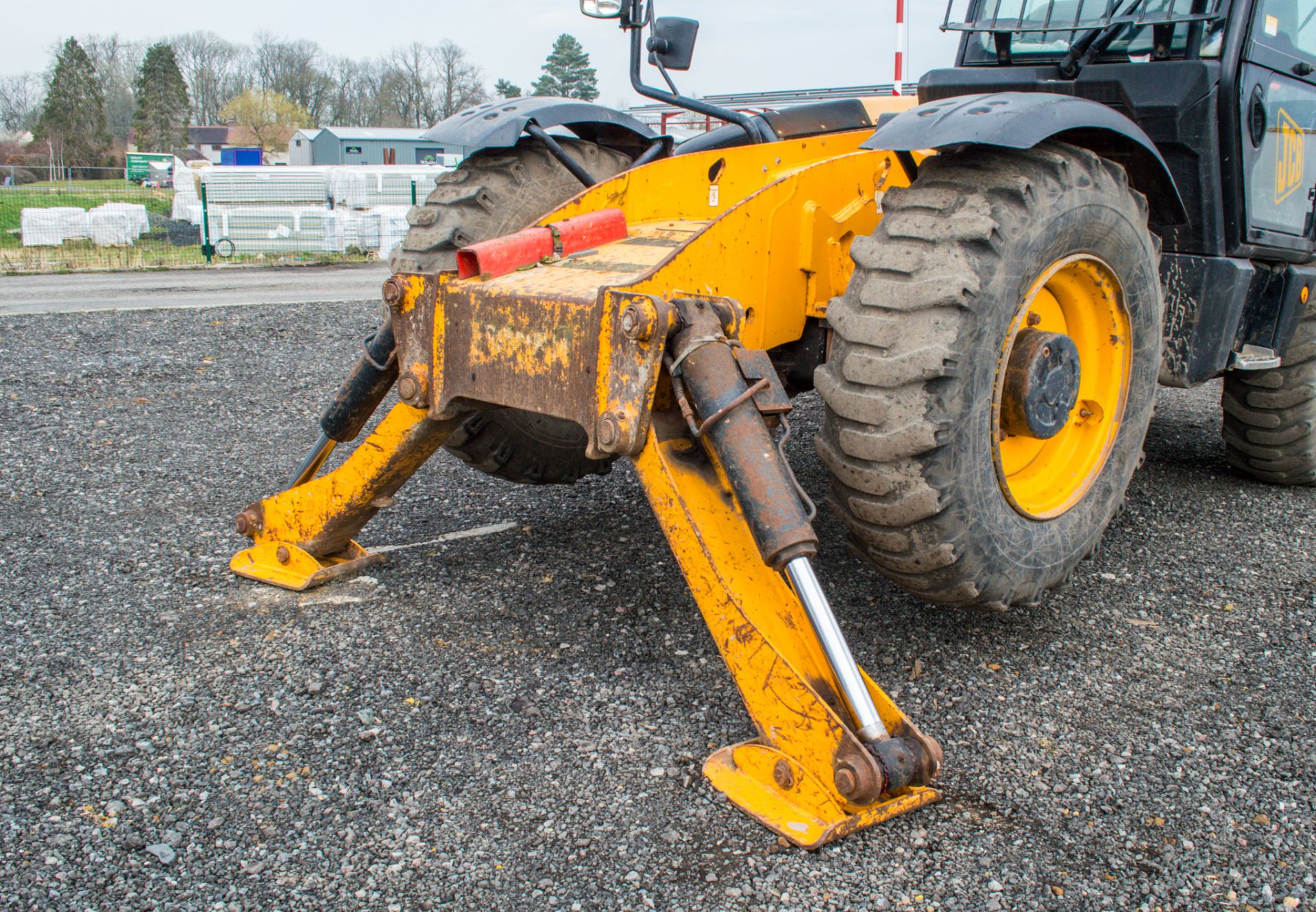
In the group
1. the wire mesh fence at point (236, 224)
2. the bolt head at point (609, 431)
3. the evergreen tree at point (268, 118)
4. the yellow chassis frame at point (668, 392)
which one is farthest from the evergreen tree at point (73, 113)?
the bolt head at point (609, 431)

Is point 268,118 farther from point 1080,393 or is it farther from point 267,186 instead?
point 1080,393

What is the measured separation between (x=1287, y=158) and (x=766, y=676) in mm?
3337

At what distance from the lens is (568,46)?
73250 millimetres

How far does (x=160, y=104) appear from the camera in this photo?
6888 cm

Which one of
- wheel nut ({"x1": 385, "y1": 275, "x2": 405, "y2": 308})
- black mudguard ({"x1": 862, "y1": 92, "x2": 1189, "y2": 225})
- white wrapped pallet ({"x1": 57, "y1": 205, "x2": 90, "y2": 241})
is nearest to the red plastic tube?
wheel nut ({"x1": 385, "y1": 275, "x2": 405, "y2": 308})

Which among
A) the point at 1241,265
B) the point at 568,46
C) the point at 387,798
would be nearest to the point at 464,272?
the point at 387,798

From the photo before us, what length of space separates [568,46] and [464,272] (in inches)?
2956

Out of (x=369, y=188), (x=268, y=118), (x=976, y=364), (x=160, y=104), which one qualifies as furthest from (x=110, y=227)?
(x=268, y=118)

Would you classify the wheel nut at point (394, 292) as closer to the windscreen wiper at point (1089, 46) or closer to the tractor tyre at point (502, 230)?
the tractor tyre at point (502, 230)

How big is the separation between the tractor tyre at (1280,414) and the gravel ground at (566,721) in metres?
0.25

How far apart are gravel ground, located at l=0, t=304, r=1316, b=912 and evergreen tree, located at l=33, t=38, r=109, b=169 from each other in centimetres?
6579

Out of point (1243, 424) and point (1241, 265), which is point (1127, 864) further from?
point (1243, 424)

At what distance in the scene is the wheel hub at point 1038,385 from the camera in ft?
10.0

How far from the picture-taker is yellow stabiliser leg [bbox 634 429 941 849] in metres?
2.42
